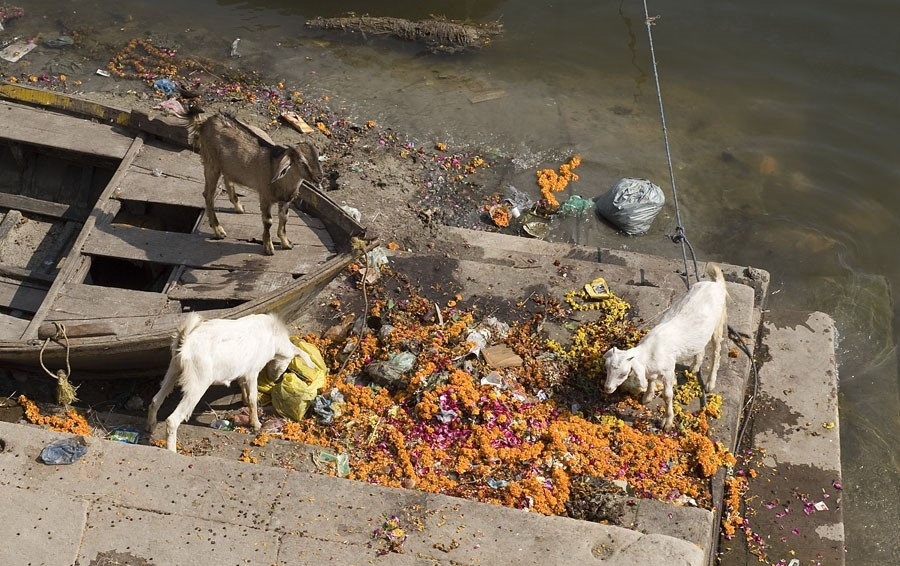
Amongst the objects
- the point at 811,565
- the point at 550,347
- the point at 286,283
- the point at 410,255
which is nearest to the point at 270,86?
the point at 410,255

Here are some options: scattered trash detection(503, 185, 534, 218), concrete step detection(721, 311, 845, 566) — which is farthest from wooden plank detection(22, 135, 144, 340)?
concrete step detection(721, 311, 845, 566)

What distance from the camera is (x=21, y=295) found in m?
8.59

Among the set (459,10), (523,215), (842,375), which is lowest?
(842,375)

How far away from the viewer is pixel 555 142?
13.5 metres

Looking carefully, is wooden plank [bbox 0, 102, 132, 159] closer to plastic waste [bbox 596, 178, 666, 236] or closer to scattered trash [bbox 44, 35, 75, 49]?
scattered trash [bbox 44, 35, 75, 49]

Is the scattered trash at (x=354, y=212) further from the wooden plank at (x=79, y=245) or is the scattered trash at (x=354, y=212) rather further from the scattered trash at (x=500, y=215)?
the wooden plank at (x=79, y=245)

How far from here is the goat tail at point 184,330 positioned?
715 cm

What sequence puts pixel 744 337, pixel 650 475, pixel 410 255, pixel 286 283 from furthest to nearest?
pixel 410 255 < pixel 744 337 < pixel 286 283 < pixel 650 475

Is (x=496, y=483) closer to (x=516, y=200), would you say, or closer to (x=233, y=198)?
(x=233, y=198)

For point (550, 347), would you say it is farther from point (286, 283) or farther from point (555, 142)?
point (555, 142)

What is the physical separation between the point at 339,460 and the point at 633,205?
632 centimetres

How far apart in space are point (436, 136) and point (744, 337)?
6187mm

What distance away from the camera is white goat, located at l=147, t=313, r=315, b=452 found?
719 cm

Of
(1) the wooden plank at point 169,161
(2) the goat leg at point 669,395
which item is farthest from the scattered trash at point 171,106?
(2) the goat leg at point 669,395
